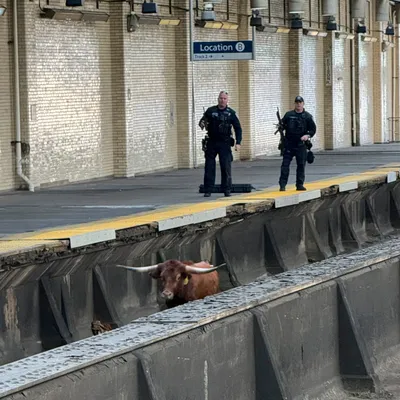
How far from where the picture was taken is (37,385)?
630 cm

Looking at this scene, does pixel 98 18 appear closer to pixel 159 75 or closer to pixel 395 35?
pixel 159 75

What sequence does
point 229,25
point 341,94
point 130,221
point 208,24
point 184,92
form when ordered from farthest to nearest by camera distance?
point 341,94 → point 229,25 → point 208,24 → point 184,92 → point 130,221

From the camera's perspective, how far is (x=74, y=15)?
1147 inches

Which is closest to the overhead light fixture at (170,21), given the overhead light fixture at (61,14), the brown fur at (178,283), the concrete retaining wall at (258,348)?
the overhead light fixture at (61,14)

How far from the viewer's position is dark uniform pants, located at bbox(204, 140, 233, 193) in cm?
2336

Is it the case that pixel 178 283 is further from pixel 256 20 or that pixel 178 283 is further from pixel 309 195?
pixel 256 20

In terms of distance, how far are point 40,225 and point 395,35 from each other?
4317 centimetres

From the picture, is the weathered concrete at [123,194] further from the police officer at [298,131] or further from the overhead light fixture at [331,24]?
the overhead light fixture at [331,24]

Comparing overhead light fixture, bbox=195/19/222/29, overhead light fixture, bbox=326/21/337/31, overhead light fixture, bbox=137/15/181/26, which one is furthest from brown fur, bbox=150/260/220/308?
overhead light fixture, bbox=326/21/337/31

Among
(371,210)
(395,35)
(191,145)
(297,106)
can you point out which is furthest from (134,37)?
(395,35)

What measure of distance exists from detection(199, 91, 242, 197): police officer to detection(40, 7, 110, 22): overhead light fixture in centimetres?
595

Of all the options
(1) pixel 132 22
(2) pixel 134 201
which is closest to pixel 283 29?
(1) pixel 132 22

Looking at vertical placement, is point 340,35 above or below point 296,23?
below

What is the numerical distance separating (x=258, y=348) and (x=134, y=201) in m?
15.6
